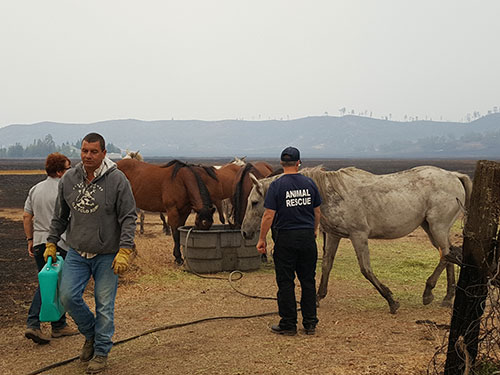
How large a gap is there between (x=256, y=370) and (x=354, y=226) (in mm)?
3087

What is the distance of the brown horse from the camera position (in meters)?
11.2

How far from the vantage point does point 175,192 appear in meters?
11.7

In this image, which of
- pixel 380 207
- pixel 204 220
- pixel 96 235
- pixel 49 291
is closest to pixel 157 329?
pixel 49 291

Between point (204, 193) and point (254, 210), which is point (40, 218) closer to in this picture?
point (254, 210)

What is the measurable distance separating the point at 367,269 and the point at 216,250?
3.57 metres

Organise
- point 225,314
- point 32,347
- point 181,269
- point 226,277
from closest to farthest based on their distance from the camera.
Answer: point 32,347
point 225,314
point 226,277
point 181,269

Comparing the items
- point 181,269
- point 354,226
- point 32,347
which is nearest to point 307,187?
point 354,226

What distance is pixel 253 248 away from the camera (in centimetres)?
1037

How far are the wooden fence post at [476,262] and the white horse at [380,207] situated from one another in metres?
3.31

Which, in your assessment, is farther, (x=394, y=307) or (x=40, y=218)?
(x=394, y=307)

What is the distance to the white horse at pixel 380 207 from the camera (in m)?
7.55

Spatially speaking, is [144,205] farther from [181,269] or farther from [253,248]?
[253,248]

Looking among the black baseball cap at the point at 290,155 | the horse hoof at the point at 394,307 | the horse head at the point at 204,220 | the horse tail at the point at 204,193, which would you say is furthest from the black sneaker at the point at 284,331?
the horse tail at the point at 204,193

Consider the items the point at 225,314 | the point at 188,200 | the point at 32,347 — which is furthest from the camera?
the point at 188,200
